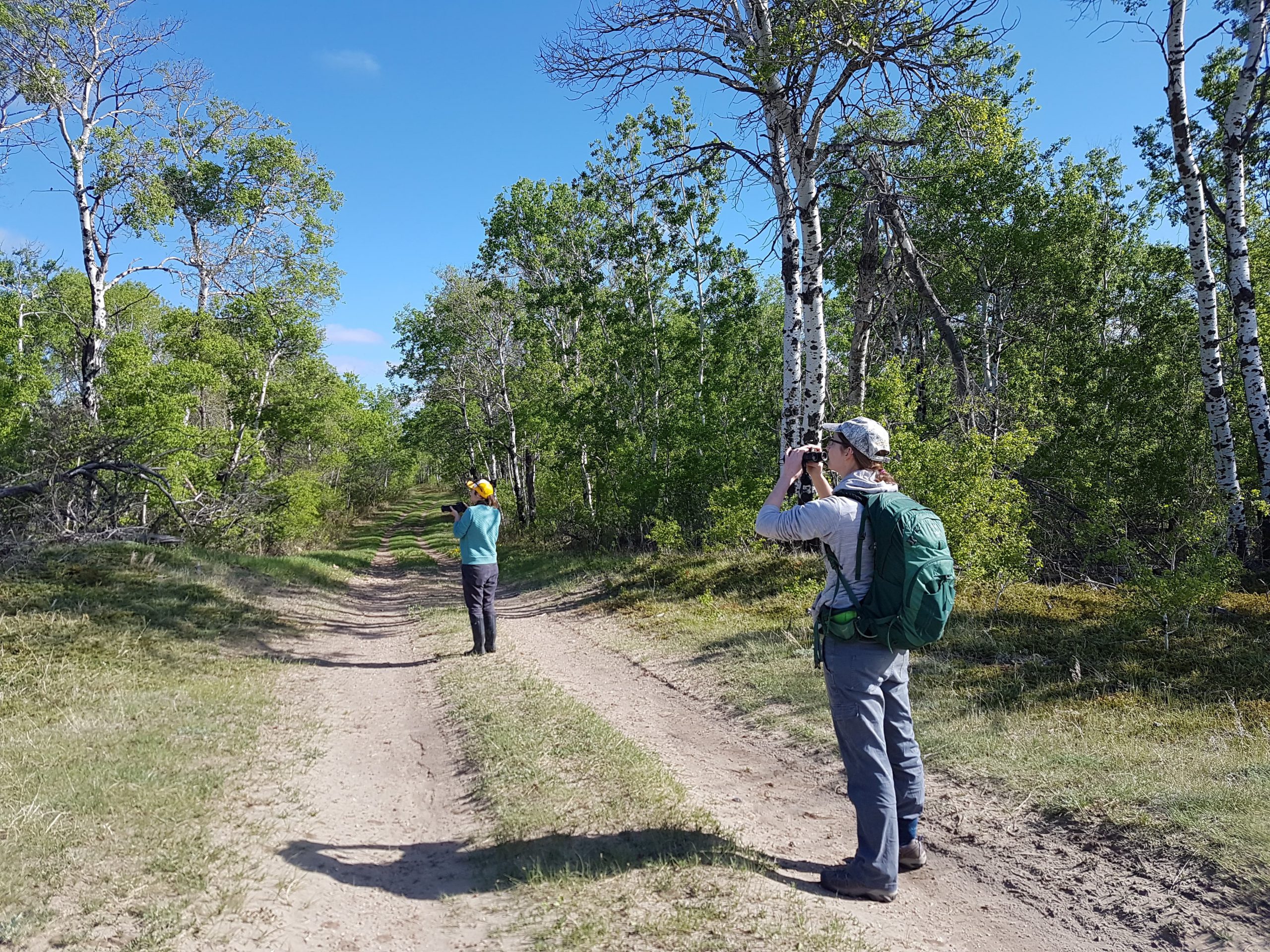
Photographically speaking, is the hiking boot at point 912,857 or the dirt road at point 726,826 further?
the hiking boot at point 912,857

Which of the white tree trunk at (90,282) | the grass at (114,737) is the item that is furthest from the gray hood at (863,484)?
the white tree trunk at (90,282)

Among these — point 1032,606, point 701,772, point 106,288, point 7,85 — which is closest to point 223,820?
point 701,772

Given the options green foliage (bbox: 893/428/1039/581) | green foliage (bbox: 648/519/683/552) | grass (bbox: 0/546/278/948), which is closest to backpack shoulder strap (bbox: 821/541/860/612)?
grass (bbox: 0/546/278/948)

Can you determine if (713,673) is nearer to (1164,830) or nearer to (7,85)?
(1164,830)

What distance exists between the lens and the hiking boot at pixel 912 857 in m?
3.50

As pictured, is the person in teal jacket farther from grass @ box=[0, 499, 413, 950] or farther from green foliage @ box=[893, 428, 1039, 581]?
green foliage @ box=[893, 428, 1039, 581]

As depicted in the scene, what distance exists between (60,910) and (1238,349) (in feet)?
47.9

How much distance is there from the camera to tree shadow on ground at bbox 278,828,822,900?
11.7 feet

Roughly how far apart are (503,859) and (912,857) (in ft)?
7.20

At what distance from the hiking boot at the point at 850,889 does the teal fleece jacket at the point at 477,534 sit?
19.6 feet

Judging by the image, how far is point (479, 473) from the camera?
37406mm

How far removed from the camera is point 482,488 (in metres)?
8.87

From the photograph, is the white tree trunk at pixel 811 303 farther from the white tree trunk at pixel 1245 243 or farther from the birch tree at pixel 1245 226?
the white tree trunk at pixel 1245 243

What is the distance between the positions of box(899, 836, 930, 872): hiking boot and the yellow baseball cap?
637 cm
